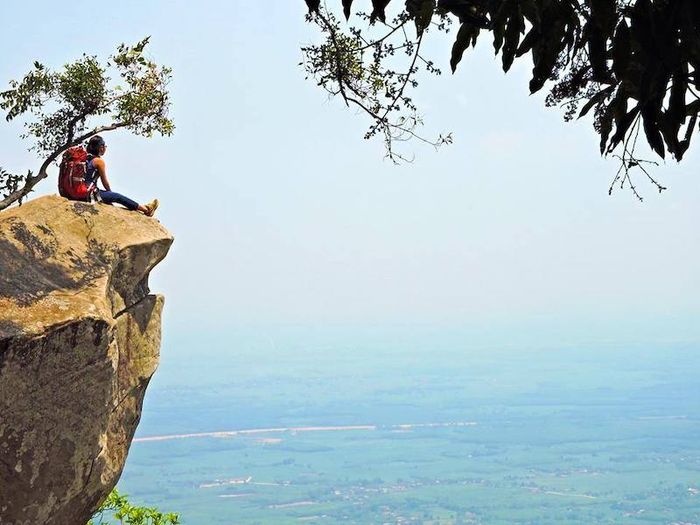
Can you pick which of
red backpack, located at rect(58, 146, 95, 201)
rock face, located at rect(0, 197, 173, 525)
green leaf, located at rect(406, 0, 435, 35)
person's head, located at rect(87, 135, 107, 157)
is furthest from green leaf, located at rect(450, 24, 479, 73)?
person's head, located at rect(87, 135, 107, 157)

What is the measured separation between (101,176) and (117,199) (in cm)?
33

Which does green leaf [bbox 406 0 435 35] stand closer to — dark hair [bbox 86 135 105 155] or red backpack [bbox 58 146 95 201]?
red backpack [bbox 58 146 95 201]

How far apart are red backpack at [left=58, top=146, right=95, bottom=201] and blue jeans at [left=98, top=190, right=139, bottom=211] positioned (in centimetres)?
19

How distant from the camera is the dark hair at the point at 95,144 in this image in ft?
39.6

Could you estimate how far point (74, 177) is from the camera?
11766 mm

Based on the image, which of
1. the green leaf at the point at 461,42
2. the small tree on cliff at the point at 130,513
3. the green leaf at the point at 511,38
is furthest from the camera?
the small tree on cliff at the point at 130,513

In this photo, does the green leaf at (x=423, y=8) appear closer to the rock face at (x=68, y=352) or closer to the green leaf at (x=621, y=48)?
the green leaf at (x=621, y=48)

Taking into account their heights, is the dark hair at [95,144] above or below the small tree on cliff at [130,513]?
above

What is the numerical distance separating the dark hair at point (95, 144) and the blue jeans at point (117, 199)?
1.63ft

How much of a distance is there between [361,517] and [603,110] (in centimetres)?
13046

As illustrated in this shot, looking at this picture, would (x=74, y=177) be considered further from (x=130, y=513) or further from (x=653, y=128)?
(x=653, y=128)

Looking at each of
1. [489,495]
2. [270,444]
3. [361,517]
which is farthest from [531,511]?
[270,444]

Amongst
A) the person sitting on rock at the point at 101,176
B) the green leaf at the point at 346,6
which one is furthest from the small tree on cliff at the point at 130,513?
the green leaf at the point at 346,6

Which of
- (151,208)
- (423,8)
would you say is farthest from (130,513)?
(423,8)
